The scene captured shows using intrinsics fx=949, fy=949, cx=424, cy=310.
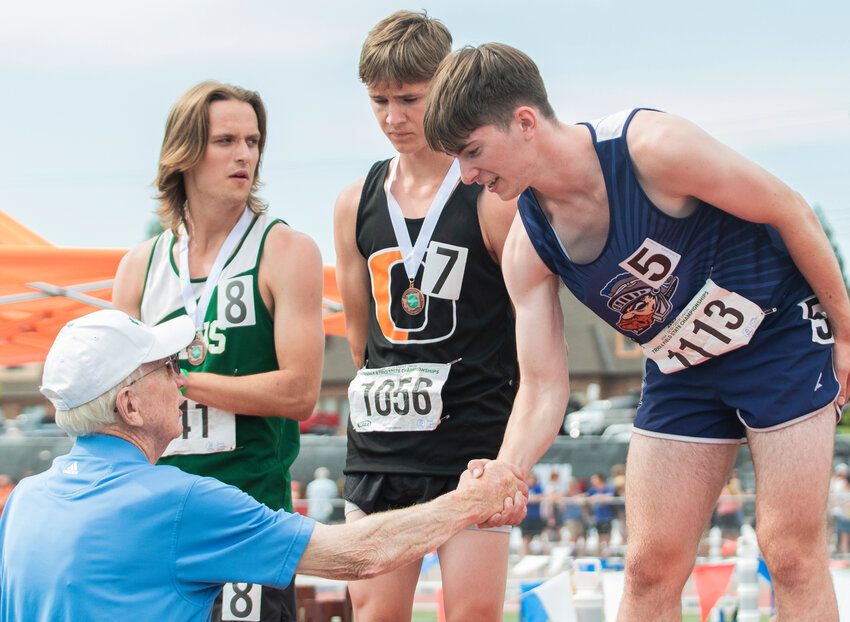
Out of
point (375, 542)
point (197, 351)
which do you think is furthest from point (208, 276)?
point (375, 542)

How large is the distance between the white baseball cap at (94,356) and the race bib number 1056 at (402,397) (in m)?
0.95

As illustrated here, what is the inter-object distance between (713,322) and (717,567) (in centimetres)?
316

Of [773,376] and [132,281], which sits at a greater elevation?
[132,281]

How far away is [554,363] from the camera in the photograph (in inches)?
117

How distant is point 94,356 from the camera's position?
A: 7.07ft

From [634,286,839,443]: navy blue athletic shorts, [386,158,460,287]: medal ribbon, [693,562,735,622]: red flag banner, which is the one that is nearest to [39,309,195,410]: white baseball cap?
[386,158,460,287]: medal ribbon

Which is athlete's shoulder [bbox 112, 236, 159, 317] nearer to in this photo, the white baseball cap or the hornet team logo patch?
the white baseball cap

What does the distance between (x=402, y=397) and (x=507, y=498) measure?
0.54 meters

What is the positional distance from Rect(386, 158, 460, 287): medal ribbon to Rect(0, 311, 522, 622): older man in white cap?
974 millimetres

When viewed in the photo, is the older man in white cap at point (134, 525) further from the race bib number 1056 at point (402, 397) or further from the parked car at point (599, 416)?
the parked car at point (599, 416)

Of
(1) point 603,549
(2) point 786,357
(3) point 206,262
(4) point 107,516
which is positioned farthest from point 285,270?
(1) point 603,549

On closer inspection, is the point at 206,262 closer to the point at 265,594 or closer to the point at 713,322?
the point at 265,594

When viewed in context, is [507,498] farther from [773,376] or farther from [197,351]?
[197,351]

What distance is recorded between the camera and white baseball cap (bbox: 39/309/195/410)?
7.05 ft
